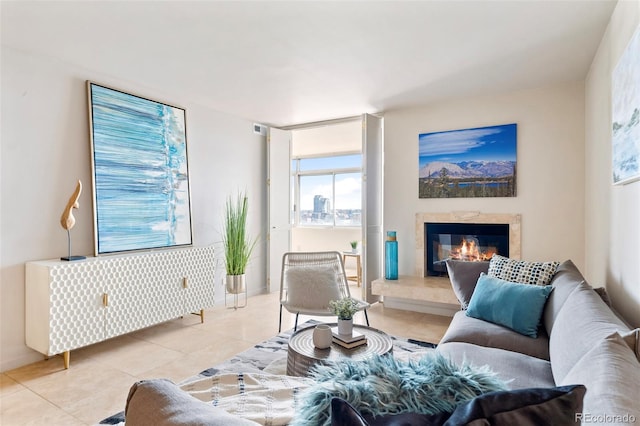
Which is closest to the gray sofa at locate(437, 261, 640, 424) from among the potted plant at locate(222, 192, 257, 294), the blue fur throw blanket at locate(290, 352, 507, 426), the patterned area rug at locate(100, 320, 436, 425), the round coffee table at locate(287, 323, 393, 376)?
the blue fur throw blanket at locate(290, 352, 507, 426)

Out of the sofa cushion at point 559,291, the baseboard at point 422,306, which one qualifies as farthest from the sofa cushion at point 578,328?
the baseboard at point 422,306

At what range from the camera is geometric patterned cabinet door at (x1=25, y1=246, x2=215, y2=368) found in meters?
2.71

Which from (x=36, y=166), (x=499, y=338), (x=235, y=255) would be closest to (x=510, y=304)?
(x=499, y=338)

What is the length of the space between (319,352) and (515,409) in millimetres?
1564

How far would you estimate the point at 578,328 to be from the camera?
1.48 metres

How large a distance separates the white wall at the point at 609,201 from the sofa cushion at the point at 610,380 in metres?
0.93

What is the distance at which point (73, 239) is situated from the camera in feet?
10.3

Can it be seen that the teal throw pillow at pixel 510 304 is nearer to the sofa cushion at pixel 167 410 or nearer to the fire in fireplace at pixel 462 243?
the fire in fireplace at pixel 462 243

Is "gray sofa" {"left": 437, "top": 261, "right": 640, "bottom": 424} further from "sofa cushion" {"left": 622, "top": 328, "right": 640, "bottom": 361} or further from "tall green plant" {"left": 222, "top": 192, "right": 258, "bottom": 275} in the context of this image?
"tall green plant" {"left": 222, "top": 192, "right": 258, "bottom": 275}

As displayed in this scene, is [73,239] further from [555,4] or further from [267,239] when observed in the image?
[555,4]

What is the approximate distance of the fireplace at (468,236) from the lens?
3.88 metres

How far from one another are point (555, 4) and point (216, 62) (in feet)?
8.15

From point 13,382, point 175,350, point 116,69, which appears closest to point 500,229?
point 175,350

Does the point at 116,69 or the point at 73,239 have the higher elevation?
the point at 116,69
